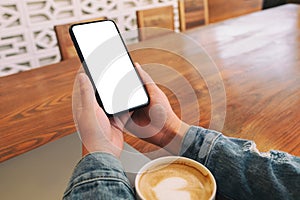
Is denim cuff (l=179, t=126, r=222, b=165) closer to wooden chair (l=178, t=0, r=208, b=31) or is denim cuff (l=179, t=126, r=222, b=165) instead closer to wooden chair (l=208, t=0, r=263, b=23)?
wooden chair (l=178, t=0, r=208, b=31)

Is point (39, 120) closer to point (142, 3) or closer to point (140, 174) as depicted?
point (140, 174)

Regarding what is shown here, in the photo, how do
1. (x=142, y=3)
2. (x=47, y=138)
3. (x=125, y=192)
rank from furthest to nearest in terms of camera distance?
1. (x=142, y=3)
2. (x=47, y=138)
3. (x=125, y=192)

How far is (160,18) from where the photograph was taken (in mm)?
1429

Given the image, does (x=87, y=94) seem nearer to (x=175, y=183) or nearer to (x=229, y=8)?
(x=175, y=183)

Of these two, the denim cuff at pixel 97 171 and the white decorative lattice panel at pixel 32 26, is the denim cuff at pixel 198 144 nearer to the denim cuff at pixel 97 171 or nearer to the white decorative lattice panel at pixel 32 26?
the denim cuff at pixel 97 171

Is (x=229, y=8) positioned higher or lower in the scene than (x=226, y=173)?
lower

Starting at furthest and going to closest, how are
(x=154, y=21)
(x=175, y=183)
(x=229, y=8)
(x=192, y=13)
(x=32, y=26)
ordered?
(x=229, y=8) < (x=32, y=26) < (x=192, y=13) < (x=154, y=21) < (x=175, y=183)

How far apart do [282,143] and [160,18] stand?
1029mm

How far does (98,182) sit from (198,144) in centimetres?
18

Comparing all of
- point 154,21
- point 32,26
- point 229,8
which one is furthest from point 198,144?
point 229,8

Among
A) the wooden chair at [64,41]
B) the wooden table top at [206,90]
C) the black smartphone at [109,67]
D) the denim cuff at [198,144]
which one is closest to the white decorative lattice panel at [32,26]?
the wooden chair at [64,41]

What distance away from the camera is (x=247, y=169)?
0.42 m

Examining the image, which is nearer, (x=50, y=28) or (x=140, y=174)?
(x=140, y=174)

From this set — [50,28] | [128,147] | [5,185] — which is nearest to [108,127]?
[128,147]
